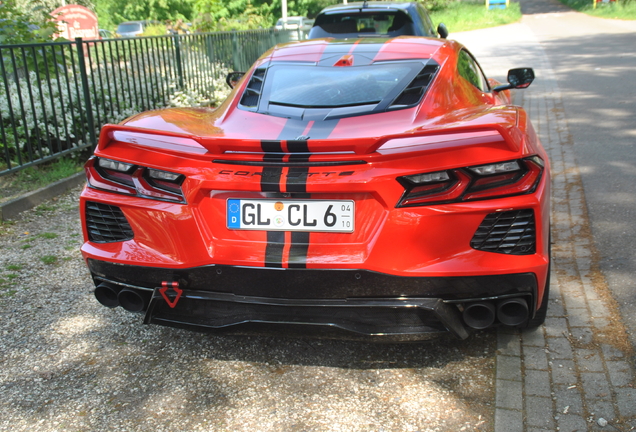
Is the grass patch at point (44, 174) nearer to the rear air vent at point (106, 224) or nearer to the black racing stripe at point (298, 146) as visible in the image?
the rear air vent at point (106, 224)

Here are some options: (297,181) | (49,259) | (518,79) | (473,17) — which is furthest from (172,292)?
(473,17)

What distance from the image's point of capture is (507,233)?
2459 millimetres

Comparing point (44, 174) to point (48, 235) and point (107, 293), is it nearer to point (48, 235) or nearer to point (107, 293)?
point (48, 235)

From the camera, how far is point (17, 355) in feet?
10.3

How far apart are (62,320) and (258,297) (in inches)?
61.3

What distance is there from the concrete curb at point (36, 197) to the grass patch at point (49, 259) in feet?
3.55

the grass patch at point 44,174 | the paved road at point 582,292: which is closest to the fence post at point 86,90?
the grass patch at point 44,174

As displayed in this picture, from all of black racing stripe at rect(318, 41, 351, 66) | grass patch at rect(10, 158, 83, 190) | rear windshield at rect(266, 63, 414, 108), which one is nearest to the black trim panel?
rear windshield at rect(266, 63, 414, 108)

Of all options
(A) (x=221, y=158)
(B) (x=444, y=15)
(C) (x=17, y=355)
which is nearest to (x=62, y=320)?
(C) (x=17, y=355)

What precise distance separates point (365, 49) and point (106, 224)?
2018 mm

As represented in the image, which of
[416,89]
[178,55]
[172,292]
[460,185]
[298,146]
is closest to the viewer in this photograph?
[460,185]

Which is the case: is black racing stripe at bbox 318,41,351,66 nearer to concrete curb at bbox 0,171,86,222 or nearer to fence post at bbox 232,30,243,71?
concrete curb at bbox 0,171,86,222

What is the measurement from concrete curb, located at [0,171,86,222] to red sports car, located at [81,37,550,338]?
2.97 metres

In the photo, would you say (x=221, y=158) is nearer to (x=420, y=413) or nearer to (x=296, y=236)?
(x=296, y=236)
